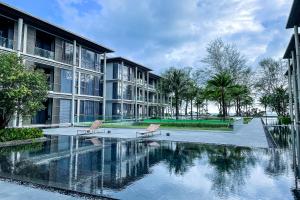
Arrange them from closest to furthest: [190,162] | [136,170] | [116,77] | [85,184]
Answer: [85,184]
[136,170]
[190,162]
[116,77]

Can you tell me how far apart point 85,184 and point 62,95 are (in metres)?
24.0

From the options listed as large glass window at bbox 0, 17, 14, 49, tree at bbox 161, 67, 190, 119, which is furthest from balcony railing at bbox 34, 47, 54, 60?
tree at bbox 161, 67, 190, 119

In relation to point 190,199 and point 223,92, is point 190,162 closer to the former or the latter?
point 190,199

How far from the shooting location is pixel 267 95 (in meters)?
47.0

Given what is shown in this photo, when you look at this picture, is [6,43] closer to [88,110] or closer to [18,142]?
[88,110]

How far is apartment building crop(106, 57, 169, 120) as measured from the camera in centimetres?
4075

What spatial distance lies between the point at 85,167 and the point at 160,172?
2.53 m

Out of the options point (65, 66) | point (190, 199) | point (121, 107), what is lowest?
point (190, 199)

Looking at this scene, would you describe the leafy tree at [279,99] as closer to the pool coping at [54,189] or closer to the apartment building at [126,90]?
the apartment building at [126,90]

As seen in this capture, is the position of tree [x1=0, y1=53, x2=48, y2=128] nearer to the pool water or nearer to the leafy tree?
the pool water

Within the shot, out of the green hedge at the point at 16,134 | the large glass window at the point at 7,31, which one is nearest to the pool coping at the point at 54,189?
the green hedge at the point at 16,134

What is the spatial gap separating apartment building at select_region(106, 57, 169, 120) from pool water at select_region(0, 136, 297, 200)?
29.2 m

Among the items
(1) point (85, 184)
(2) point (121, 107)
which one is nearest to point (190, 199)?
(1) point (85, 184)

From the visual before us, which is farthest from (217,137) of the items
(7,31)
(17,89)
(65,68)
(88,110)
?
(7,31)
